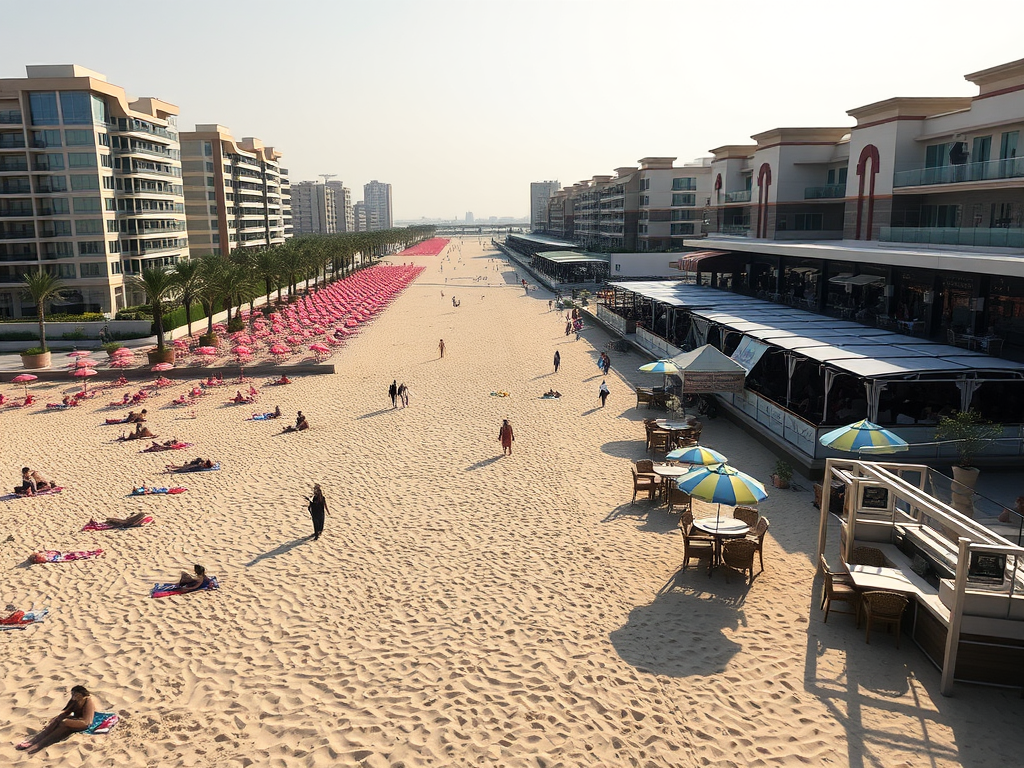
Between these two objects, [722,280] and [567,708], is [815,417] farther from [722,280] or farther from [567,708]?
[722,280]

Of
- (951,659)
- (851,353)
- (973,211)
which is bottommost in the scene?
(951,659)

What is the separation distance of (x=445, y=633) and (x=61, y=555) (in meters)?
8.79

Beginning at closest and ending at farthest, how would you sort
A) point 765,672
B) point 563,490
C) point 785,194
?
point 765,672 < point 563,490 < point 785,194

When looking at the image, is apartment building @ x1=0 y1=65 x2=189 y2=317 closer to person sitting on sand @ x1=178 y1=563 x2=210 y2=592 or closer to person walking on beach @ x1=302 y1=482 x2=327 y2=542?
person walking on beach @ x1=302 y1=482 x2=327 y2=542

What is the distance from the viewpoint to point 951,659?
9.17 meters

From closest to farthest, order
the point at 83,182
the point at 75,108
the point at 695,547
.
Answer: the point at 695,547
the point at 75,108
the point at 83,182

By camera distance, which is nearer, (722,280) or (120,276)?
(722,280)

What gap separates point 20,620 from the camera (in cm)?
1157

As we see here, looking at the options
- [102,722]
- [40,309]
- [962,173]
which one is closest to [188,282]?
[40,309]

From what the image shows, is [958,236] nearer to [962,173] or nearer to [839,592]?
[962,173]

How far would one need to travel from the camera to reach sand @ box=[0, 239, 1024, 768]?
337 inches

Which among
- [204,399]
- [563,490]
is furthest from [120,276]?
[563,490]

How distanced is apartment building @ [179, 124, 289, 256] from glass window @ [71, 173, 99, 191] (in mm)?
34372

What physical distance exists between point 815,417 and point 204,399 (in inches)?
924
